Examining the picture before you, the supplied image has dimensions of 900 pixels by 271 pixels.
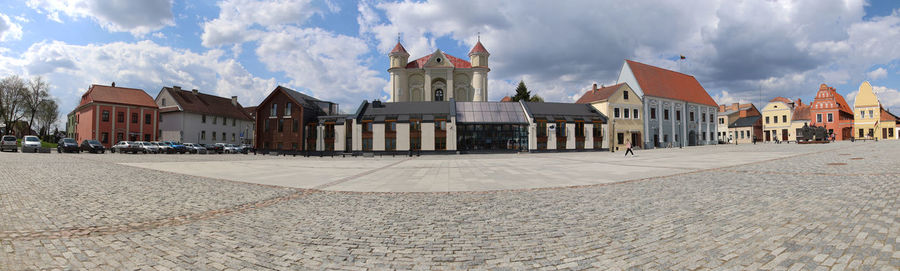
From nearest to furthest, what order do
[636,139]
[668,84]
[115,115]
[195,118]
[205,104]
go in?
[636,139], [115,115], [668,84], [195,118], [205,104]

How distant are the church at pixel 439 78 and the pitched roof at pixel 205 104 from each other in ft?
90.3

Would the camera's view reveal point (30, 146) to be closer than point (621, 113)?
Yes

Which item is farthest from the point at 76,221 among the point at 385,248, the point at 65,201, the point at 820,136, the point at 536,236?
the point at 820,136

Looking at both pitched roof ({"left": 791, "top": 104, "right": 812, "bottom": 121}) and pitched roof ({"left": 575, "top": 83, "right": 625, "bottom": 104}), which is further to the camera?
pitched roof ({"left": 791, "top": 104, "right": 812, "bottom": 121})

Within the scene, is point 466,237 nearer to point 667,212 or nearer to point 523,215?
point 523,215

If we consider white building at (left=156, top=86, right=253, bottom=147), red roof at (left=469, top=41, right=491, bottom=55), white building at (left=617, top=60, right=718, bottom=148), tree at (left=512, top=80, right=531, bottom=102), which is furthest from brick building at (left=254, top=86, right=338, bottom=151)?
white building at (left=617, top=60, right=718, bottom=148)

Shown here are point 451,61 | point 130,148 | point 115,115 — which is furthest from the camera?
point 451,61

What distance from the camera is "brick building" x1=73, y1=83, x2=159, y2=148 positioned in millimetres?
48062

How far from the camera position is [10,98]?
49.9 m

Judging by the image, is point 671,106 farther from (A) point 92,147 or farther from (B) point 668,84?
(A) point 92,147

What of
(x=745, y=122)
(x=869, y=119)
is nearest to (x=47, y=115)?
(x=745, y=122)

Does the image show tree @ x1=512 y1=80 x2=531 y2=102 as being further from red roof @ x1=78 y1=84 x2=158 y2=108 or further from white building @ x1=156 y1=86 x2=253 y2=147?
red roof @ x1=78 y1=84 x2=158 y2=108

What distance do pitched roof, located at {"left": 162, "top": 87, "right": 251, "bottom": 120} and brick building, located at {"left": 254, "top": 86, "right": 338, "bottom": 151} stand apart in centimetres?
1639

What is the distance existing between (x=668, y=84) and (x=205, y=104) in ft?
236
